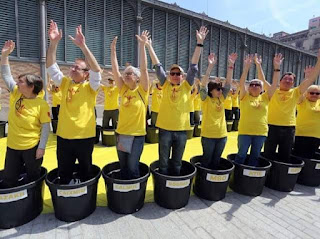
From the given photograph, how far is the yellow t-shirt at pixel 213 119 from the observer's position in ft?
10.6

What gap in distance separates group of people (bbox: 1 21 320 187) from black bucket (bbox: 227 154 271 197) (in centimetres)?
27

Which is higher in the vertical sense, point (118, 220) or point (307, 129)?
point (307, 129)

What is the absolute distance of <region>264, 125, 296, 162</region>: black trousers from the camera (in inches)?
144

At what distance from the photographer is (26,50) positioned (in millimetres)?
9484

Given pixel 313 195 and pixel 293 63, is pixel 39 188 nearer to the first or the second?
pixel 313 195

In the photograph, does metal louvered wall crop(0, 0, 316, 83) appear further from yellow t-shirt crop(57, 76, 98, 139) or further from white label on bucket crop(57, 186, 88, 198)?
white label on bucket crop(57, 186, 88, 198)

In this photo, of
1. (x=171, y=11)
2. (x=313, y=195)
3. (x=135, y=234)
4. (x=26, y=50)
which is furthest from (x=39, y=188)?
(x=171, y=11)

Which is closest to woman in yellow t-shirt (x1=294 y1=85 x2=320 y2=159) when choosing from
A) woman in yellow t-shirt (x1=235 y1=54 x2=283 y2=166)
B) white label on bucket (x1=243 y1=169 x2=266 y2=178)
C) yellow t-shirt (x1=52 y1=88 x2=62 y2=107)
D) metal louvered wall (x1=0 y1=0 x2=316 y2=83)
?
woman in yellow t-shirt (x1=235 y1=54 x2=283 y2=166)

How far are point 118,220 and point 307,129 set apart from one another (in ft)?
11.1

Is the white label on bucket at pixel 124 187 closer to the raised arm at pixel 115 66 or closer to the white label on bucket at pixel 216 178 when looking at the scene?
the white label on bucket at pixel 216 178

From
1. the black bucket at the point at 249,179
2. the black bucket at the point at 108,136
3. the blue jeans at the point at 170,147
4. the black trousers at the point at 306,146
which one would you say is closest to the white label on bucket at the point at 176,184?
the blue jeans at the point at 170,147

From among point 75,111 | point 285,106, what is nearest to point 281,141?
point 285,106

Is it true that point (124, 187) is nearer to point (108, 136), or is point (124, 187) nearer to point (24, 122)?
point (24, 122)

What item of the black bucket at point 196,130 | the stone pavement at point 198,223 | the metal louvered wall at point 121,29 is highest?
the metal louvered wall at point 121,29
